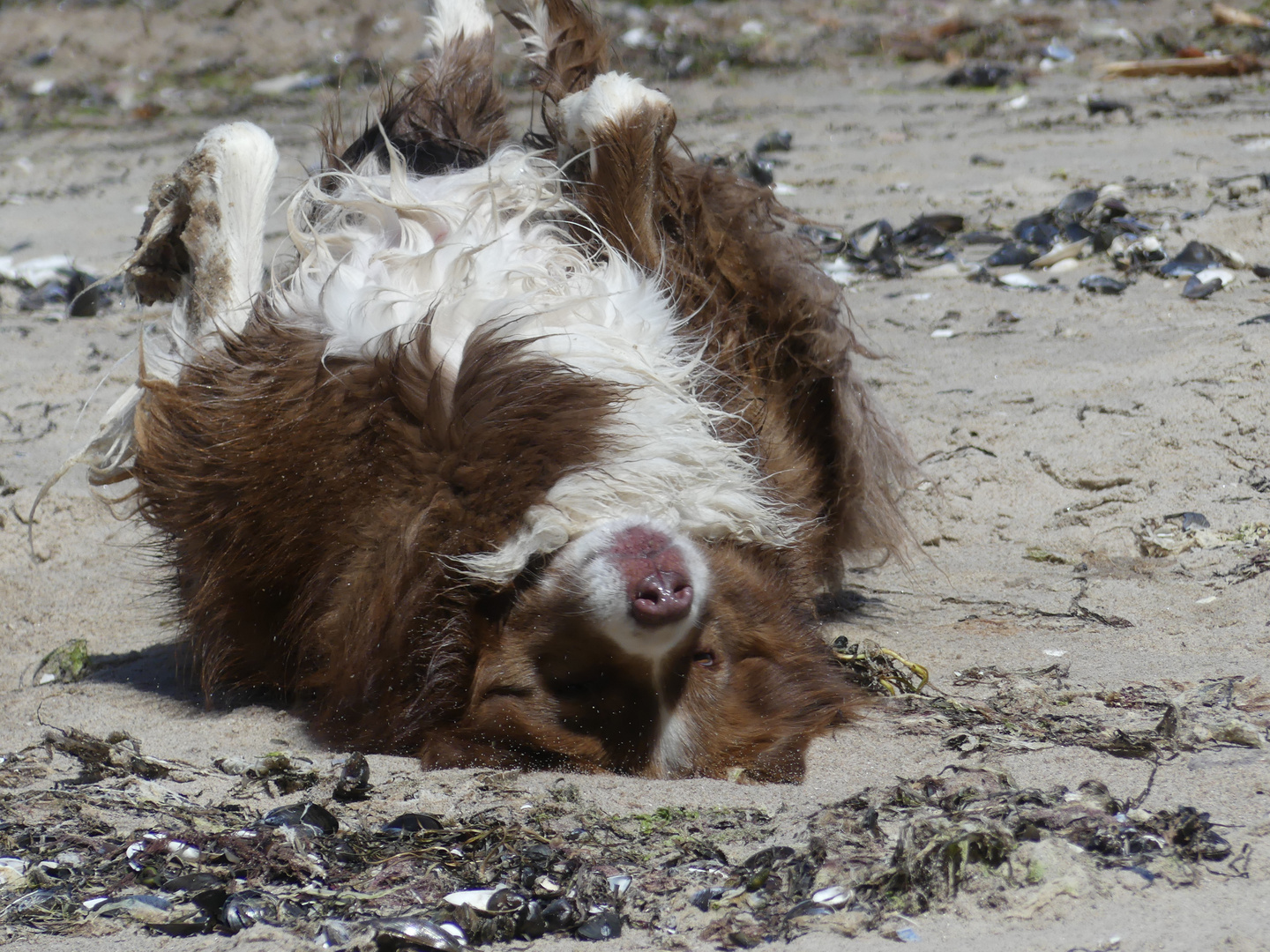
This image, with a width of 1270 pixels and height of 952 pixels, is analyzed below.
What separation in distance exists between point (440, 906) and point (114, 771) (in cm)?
95

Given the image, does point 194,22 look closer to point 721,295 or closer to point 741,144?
point 741,144

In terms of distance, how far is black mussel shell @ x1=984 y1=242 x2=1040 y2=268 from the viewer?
5.70m

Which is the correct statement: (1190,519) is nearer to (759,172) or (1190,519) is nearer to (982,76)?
(759,172)

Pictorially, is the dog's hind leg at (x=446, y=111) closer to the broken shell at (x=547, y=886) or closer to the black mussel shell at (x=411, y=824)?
the black mussel shell at (x=411, y=824)

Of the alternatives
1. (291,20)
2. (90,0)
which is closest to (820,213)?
(291,20)

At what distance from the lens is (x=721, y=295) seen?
135 inches

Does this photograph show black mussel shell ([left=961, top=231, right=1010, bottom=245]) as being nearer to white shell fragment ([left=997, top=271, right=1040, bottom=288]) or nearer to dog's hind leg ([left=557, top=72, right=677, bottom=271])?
white shell fragment ([left=997, top=271, right=1040, bottom=288])

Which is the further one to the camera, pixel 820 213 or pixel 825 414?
pixel 820 213

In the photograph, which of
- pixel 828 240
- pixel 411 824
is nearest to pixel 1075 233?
pixel 828 240

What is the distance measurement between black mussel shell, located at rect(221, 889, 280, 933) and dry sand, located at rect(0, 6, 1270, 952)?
0.13 feet

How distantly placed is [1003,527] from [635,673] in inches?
70.3

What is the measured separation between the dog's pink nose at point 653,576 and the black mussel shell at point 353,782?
2.03 ft

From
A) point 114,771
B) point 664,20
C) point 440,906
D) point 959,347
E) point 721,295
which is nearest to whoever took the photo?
point 440,906

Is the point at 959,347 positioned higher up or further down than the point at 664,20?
further down
